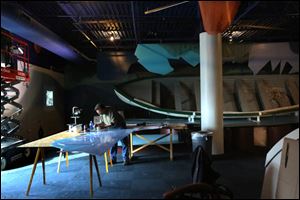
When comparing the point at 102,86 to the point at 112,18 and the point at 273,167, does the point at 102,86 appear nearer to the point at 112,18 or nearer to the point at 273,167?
the point at 112,18

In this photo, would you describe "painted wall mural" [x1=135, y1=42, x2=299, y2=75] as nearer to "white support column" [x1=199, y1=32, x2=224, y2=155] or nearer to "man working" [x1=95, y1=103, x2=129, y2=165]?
"white support column" [x1=199, y1=32, x2=224, y2=155]

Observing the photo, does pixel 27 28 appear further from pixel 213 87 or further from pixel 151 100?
pixel 151 100

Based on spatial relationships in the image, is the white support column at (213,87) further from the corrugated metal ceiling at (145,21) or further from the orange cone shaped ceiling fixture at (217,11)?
the orange cone shaped ceiling fixture at (217,11)

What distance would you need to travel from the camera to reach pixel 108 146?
3438 millimetres

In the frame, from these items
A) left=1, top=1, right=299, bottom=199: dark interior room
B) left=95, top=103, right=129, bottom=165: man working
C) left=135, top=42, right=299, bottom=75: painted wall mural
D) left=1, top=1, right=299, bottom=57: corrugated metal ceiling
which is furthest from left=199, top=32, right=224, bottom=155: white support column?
left=95, top=103, right=129, bottom=165: man working

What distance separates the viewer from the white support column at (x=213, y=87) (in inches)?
226

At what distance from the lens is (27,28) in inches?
182

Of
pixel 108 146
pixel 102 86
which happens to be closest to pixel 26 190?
pixel 108 146

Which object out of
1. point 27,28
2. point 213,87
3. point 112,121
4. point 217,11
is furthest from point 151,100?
point 217,11

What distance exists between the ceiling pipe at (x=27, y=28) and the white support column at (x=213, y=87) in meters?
3.38

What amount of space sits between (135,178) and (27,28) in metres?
3.28

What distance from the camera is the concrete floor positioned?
3672 mm

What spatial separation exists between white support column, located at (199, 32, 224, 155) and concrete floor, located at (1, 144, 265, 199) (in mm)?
575

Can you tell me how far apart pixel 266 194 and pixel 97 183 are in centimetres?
247
